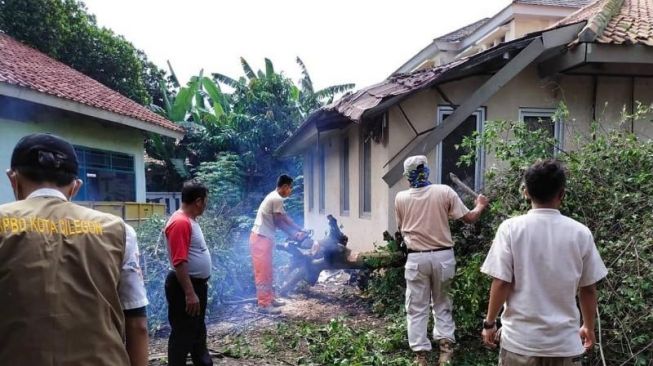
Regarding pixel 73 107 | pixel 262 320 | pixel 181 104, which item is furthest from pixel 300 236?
pixel 181 104

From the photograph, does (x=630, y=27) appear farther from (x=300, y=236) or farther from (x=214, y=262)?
(x=214, y=262)

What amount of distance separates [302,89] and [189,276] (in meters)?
16.4

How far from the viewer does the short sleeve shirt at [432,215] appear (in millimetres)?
4148

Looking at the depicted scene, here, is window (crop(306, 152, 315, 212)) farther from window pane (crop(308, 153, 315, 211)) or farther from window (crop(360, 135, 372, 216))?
window (crop(360, 135, 372, 216))

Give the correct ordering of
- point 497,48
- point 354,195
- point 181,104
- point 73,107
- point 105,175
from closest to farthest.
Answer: point 497,48 → point 73,107 → point 354,195 → point 105,175 → point 181,104

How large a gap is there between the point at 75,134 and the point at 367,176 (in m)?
5.79

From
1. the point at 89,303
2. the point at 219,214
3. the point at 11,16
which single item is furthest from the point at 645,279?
the point at 11,16

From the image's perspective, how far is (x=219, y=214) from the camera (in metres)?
7.95

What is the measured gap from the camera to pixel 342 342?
472 cm

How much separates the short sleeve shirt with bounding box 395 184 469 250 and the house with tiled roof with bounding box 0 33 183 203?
6216mm

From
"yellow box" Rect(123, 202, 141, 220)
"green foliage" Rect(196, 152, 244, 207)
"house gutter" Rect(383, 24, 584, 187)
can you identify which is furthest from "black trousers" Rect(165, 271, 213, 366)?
"green foliage" Rect(196, 152, 244, 207)

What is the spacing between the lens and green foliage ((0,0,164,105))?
1398 centimetres

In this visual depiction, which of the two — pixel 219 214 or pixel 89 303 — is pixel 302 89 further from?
pixel 89 303

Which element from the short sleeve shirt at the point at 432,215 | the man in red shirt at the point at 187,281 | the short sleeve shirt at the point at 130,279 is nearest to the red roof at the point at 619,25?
the short sleeve shirt at the point at 432,215
